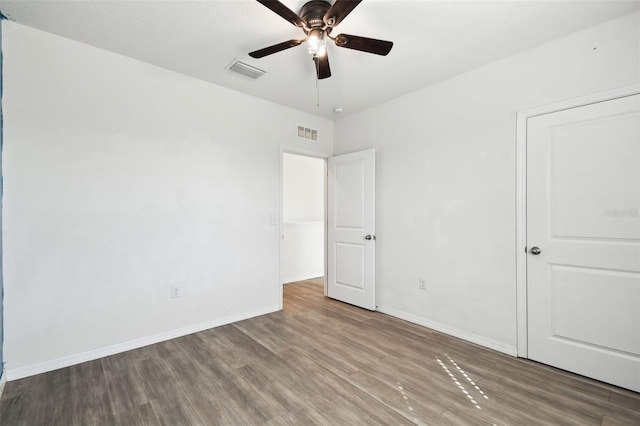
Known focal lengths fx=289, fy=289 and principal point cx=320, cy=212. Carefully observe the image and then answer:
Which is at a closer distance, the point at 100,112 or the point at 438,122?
the point at 100,112

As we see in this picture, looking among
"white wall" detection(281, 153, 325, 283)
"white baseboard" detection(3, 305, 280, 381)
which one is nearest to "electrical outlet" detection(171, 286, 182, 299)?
"white baseboard" detection(3, 305, 280, 381)

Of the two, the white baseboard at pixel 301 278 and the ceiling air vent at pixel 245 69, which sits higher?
the ceiling air vent at pixel 245 69

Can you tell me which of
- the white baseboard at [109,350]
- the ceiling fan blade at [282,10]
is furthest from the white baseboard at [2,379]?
the ceiling fan blade at [282,10]

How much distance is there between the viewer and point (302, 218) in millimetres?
6062

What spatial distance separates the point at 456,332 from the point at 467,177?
1.62 m

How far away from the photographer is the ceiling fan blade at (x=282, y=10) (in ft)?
5.40

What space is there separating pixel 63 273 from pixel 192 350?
1277mm

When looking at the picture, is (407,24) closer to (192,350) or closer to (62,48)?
(62,48)

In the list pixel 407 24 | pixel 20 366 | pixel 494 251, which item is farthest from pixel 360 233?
pixel 20 366

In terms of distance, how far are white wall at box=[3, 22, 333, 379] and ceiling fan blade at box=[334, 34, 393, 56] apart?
1854 millimetres

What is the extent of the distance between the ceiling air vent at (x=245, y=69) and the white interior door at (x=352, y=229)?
1613mm

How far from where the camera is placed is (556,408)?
190cm

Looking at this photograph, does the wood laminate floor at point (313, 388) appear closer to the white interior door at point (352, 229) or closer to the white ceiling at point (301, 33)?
the white interior door at point (352, 229)

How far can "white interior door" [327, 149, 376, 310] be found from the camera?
3807mm
